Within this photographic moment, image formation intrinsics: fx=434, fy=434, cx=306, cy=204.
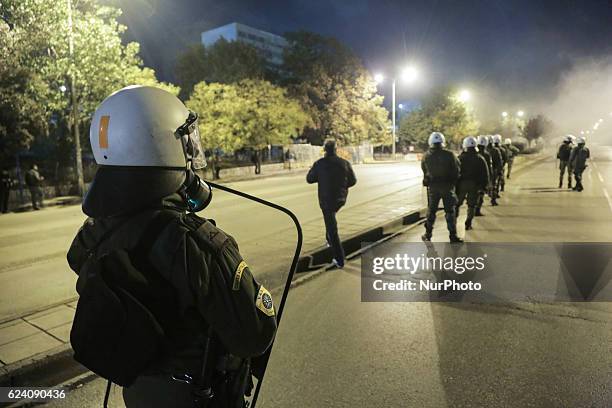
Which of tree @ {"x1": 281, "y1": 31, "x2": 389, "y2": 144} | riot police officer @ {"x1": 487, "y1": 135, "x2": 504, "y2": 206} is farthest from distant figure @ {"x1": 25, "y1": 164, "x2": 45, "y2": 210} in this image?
tree @ {"x1": 281, "y1": 31, "x2": 389, "y2": 144}

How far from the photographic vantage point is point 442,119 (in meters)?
50.8

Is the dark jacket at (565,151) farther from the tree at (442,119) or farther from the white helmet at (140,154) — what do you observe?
the tree at (442,119)

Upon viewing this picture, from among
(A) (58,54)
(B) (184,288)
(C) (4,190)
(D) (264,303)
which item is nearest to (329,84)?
(A) (58,54)

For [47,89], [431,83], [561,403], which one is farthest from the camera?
[431,83]

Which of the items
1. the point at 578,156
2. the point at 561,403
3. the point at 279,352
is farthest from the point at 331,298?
the point at 578,156

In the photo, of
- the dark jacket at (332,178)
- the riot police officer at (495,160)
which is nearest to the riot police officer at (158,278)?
the dark jacket at (332,178)

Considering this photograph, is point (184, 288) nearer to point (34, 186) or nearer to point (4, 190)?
point (4, 190)

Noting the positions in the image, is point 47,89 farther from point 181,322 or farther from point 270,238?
point 181,322

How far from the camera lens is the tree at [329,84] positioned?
1485 inches

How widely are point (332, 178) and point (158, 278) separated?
4.77m

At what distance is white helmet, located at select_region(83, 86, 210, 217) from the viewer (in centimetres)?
142

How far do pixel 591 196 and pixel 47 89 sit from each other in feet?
60.6

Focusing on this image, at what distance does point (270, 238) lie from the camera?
7.86m

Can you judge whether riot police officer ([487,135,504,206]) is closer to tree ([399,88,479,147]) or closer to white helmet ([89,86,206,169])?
white helmet ([89,86,206,169])
